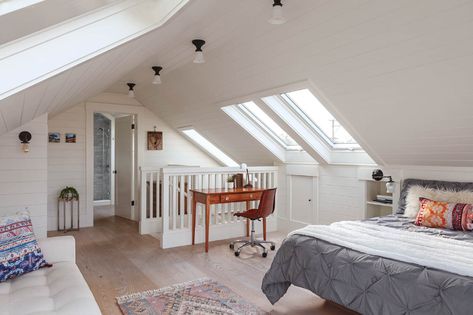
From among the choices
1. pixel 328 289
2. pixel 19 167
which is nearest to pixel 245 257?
pixel 328 289

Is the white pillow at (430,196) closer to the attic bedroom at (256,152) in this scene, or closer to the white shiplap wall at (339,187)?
the attic bedroom at (256,152)

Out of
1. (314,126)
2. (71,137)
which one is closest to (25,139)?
(71,137)

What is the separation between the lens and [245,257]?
413 cm

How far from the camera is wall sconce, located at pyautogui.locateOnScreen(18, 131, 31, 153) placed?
358 centimetres

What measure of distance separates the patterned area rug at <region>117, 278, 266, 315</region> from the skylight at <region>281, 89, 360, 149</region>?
239 cm

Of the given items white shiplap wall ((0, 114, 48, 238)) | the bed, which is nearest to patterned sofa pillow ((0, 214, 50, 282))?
white shiplap wall ((0, 114, 48, 238))

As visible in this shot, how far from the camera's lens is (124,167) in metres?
6.70

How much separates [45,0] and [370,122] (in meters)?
3.12

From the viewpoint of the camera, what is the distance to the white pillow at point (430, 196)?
3.32 m

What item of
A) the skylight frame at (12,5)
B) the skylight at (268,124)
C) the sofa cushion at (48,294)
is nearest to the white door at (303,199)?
the skylight at (268,124)

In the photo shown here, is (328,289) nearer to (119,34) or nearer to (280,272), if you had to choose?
(280,272)

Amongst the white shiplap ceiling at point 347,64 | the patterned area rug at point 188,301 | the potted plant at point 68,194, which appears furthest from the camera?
the potted plant at point 68,194

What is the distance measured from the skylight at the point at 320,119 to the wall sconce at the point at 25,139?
9.54 ft

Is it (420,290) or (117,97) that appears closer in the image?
(420,290)
